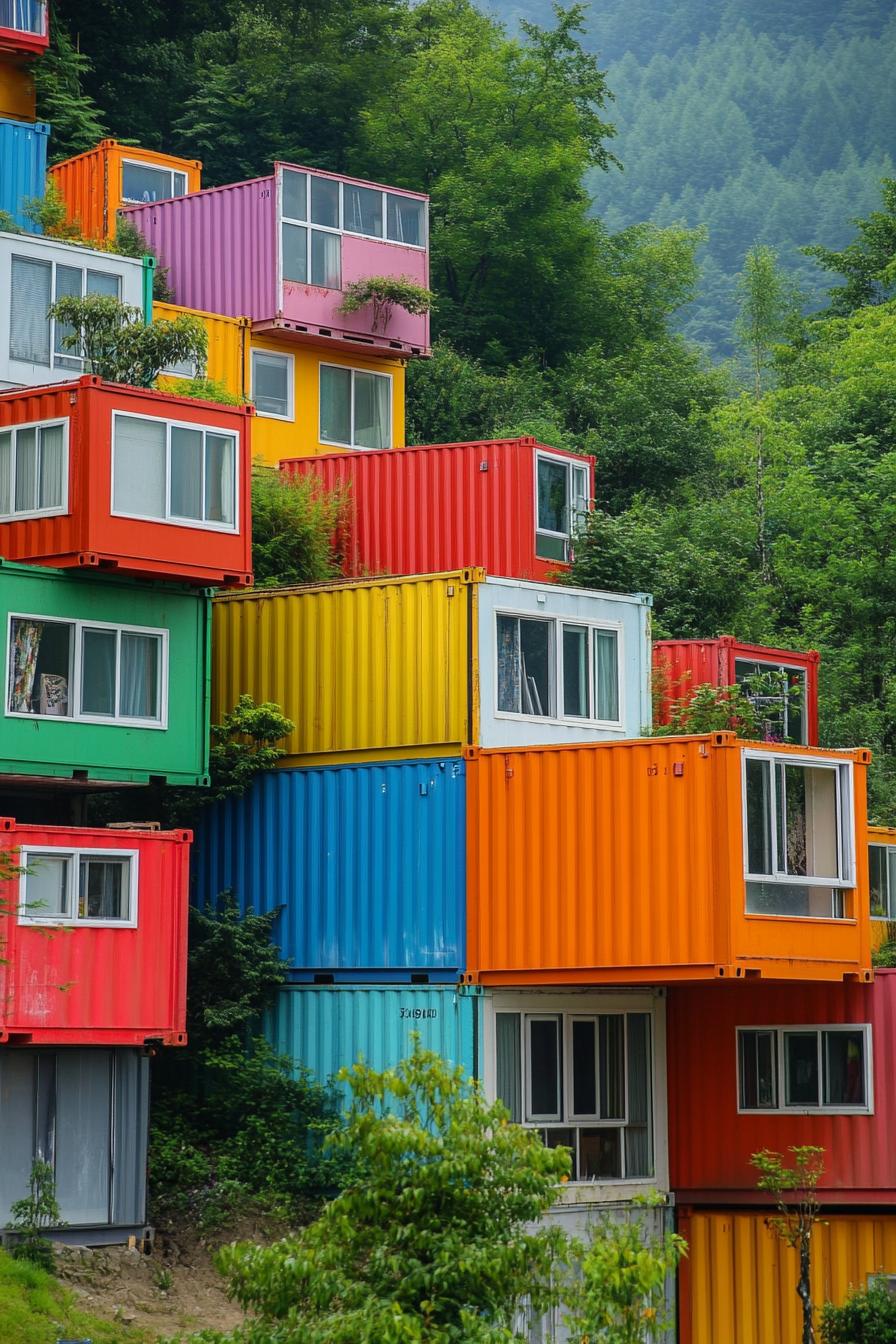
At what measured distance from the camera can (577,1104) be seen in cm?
3061

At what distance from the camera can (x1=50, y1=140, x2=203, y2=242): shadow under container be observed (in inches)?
1834

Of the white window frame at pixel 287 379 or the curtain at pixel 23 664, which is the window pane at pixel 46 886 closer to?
the curtain at pixel 23 664

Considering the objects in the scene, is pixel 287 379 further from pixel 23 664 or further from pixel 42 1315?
pixel 42 1315

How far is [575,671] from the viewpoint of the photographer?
32.2m

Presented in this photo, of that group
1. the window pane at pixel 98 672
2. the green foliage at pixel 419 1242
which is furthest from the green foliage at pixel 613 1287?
the window pane at pixel 98 672

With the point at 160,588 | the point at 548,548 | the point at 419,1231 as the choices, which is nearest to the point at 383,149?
the point at 548,548

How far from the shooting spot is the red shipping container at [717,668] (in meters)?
36.2

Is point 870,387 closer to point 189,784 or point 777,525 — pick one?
point 777,525

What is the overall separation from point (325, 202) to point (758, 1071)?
66.5ft

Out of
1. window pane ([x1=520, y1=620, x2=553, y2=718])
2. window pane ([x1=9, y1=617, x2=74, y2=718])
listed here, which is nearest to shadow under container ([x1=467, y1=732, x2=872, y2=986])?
window pane ([x1=520, y1=620, x2=553, y2=718])

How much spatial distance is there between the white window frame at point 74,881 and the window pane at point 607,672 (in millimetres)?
7796

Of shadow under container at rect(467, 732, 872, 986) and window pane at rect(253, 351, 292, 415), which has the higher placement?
window pane at rect(253, 351, 292, 415)

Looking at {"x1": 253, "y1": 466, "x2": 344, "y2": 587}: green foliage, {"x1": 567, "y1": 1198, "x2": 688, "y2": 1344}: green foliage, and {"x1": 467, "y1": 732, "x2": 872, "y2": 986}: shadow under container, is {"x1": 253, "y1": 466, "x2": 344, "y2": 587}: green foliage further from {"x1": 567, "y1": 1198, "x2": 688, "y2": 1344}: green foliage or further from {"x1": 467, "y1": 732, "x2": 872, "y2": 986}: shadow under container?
{"x1": 567, "y1": 1198, "x2": 688, "y2": 1344}: green foliage

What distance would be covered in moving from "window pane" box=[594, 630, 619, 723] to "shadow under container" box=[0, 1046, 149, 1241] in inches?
340
